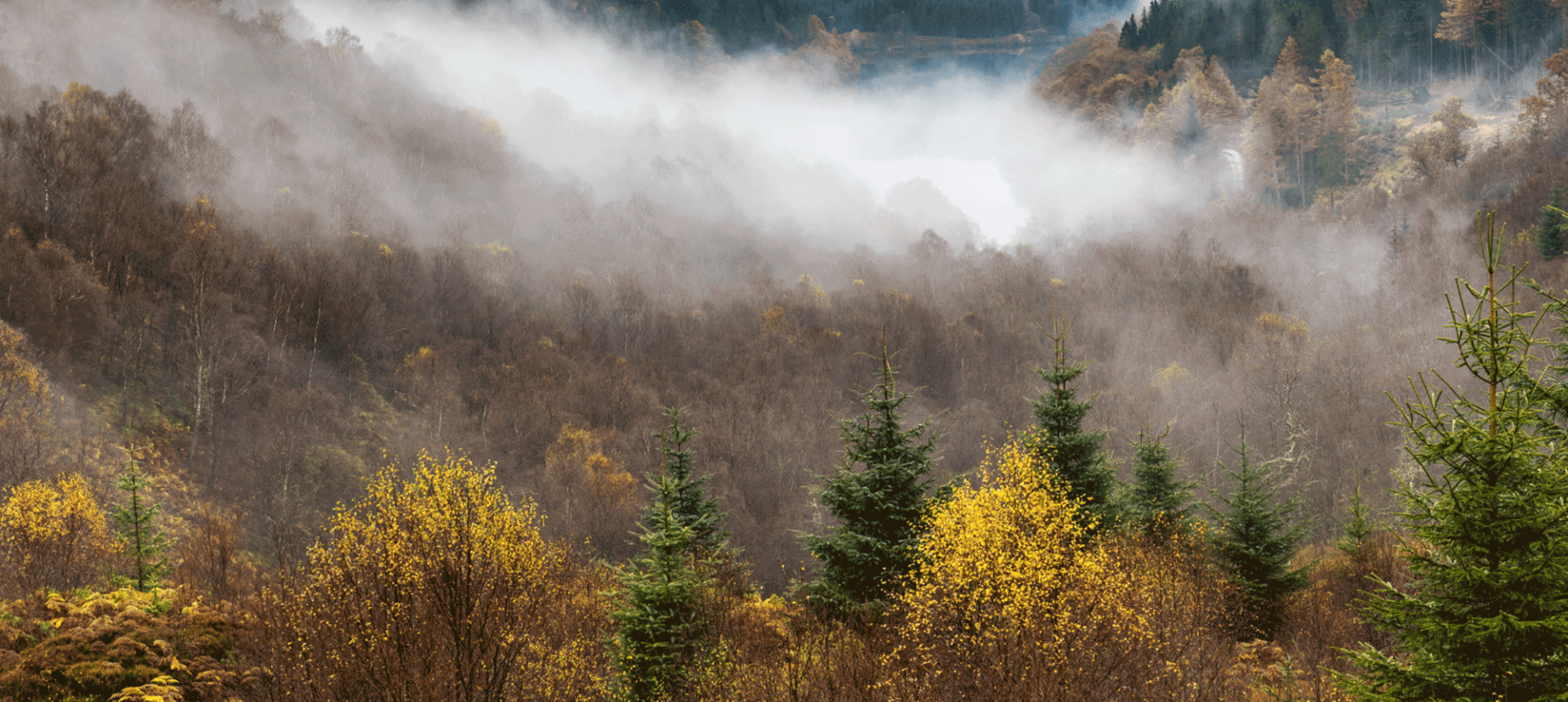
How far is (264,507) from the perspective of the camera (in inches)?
2758

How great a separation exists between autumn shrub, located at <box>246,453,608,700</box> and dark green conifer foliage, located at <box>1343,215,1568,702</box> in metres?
14.7

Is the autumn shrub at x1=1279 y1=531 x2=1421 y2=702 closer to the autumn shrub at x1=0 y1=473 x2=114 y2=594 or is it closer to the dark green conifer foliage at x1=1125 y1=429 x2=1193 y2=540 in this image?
the dark green conifer foliage at x1=1125 y1=429 x2=1193 y2=540

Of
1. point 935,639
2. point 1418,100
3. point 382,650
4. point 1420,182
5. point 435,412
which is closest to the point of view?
point 382,650

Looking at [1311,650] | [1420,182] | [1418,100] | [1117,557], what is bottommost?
[1311,650]

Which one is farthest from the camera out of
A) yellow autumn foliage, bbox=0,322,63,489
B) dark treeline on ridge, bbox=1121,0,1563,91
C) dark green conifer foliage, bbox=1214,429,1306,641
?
dark treeline on ridge, bbox=1121,0,1563,91

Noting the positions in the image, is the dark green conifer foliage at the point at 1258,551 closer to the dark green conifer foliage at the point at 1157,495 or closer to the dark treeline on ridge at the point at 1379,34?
the dark green conifer foliage at the point at 1157,495

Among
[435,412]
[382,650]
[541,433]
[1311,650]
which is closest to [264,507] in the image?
[435,412]


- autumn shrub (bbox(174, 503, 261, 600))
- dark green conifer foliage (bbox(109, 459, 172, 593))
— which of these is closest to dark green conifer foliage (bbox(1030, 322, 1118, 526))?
autumn shrub (bbox(174, 503, 261, 600))

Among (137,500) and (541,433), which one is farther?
(541,433)

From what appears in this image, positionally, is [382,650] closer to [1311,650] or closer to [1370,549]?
[1311,650]

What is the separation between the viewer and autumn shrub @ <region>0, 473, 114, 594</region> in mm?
30922

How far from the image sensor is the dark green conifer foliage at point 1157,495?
1137 inches

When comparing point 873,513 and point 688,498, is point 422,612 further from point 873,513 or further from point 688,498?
point 688,498

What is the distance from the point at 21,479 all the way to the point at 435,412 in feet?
192
